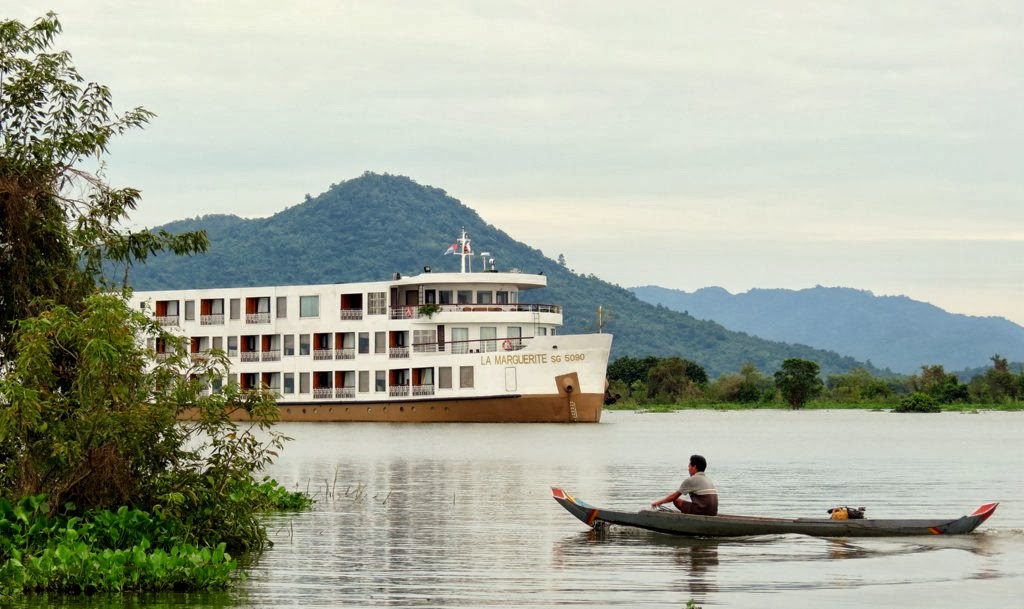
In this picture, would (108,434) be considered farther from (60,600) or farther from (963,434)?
(963,434)

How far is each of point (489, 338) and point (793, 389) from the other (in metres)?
38.8

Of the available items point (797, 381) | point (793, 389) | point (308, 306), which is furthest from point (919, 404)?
point (308, 306)

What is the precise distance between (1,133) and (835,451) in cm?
3239

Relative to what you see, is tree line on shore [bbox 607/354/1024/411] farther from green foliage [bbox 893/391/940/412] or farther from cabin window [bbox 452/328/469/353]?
cabin window [bbox 452/328/469/353]

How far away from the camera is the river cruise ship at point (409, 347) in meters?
61.2

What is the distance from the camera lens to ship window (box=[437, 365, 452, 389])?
63812 mm

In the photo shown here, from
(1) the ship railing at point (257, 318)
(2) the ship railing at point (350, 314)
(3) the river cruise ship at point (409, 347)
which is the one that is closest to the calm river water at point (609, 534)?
(3) the river cruise ship at point (409, 347)

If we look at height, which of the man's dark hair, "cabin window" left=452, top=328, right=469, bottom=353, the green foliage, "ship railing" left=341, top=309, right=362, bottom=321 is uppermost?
"ship railing" left=341, top=309, right=362, bottom=321

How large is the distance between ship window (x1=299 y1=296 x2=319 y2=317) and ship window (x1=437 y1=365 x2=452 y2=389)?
7323 millimetres

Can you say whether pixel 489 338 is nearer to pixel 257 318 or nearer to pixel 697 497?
pixel 257 318

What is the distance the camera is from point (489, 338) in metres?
63.5

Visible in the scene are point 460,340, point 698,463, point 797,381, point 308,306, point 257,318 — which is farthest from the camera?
point 797,381

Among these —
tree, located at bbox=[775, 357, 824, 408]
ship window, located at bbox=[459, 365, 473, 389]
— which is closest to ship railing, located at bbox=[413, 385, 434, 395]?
ship window, located at bbox=[459, 365, 473, 389]

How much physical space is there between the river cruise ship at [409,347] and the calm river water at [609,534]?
37.5 ft
